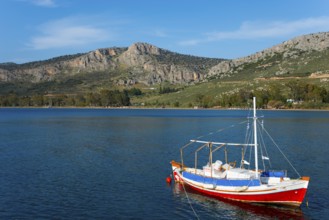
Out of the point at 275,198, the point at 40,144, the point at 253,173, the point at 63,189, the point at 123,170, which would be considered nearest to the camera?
the point at 275,198

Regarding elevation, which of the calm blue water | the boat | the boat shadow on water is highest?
the boat

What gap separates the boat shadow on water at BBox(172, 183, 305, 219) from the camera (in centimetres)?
4350

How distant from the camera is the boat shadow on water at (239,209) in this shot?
43500mm

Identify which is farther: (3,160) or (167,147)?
(167,147)

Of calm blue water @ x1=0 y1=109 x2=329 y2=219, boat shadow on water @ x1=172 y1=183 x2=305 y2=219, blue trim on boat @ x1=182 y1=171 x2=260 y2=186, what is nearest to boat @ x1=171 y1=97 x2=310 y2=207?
blue trim on boat @ x1=182 y1=171 x2=260 y2=186

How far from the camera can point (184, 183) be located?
56.0 m

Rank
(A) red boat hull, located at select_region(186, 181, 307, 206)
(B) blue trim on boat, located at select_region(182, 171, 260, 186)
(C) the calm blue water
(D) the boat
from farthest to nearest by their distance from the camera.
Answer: (B) blue trim on boat, located at select_region(182, 171, 260, 186)
(D) the boat
(A) red boat hull, located at select_region(186, 181, 307, 206)
(C) the calm blue water

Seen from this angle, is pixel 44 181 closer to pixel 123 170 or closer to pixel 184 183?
pixel 123 170

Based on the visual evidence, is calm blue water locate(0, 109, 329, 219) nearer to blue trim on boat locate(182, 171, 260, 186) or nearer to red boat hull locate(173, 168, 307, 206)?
red boat hull locate(173, 168, 307, 206)

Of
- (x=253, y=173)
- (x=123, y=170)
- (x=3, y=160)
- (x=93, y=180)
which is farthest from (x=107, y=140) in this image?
(x=253, y=173)

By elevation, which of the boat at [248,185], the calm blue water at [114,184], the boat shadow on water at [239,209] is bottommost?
the boat shadow on water at [239,209]

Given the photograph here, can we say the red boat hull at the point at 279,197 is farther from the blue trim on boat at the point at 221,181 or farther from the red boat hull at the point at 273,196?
the blue trim on boat at the point at 221,181

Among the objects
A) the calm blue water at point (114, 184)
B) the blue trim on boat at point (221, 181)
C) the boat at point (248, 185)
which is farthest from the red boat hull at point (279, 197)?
the blue trim on boat at point (221, 181)

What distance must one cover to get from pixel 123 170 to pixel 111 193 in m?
14.3
